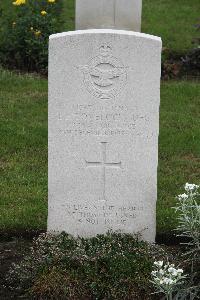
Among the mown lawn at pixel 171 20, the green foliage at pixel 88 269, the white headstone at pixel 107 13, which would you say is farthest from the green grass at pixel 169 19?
the green foliage at pixel 88 269

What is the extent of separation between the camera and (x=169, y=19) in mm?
12609

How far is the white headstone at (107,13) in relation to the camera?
705cm

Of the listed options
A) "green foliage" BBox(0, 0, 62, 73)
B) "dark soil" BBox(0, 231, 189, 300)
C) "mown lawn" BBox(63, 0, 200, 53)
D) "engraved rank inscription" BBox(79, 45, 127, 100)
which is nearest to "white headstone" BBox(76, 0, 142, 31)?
"engraved rank inscription" BBox(79, 45, 127, 100)

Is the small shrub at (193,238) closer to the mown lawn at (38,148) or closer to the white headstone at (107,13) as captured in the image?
the mown lawn at (38,148)

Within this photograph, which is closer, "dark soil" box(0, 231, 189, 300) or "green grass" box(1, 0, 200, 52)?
"dark soil" box(0, 231, 189, 300)

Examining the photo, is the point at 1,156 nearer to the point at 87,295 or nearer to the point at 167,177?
the point at 167,177

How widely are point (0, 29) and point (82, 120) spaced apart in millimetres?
5767

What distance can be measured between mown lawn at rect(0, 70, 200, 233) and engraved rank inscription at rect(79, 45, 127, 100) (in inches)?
53.2

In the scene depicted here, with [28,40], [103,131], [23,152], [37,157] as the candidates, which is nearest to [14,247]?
[103,131]

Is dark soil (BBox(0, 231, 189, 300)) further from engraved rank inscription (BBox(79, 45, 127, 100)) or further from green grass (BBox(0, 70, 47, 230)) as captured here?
engraved rank inscription (BBox(79, 45, 127, 100))

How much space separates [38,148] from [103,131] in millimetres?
2477

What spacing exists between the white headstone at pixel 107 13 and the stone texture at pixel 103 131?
193 centimetres

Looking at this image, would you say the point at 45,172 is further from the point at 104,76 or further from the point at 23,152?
the point at 104,76

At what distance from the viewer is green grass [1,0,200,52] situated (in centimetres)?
1152
